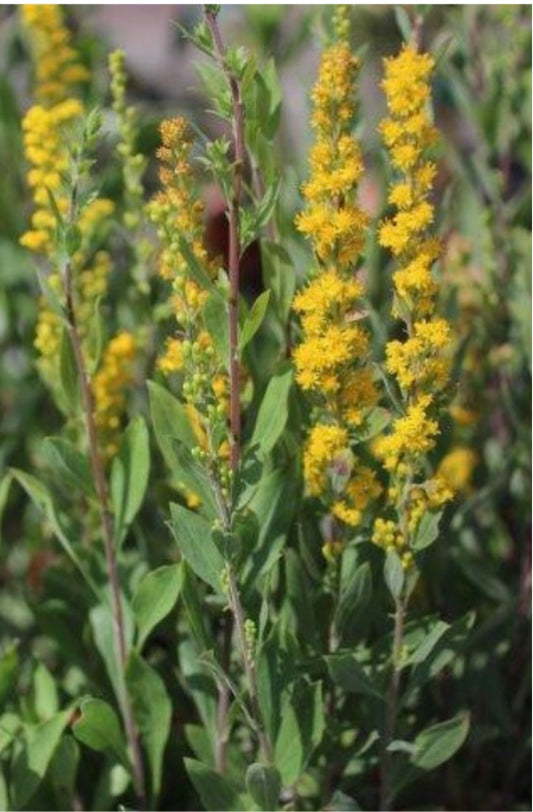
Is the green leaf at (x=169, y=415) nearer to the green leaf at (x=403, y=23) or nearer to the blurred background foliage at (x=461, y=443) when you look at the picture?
the blurred background foliage at (x=461, y=443)

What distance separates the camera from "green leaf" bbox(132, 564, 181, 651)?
3.66ft

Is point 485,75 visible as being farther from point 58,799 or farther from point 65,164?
point 58,799

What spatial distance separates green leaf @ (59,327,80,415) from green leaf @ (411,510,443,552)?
1.09 ft

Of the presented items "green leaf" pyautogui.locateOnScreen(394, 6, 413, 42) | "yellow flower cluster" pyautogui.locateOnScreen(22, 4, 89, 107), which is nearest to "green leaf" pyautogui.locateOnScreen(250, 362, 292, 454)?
"green leaf" pyautogui.locateOnScreen(394, 6, 413, 42)

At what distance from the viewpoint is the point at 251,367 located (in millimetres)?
1193

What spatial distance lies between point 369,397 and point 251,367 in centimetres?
21

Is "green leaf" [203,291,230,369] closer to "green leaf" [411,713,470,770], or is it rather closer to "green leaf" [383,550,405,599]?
"green leaf" [383,550,405,599]

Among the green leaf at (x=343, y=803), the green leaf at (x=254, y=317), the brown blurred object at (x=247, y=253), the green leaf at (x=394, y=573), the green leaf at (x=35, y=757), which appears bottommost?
the green leaf at (x=343, y=803)

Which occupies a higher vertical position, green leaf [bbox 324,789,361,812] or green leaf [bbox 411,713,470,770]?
green leaf [bbox 411,713,470,770]

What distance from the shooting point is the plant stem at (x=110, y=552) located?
1.10 metres

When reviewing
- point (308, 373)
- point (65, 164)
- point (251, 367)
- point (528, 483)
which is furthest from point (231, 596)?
point (528, 483)

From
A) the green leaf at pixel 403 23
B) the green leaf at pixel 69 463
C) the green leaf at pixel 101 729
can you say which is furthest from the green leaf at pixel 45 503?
the green leaf at pixel 403 23

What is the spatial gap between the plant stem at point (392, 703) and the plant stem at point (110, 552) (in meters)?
0.21

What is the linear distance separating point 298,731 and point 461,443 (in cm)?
52
